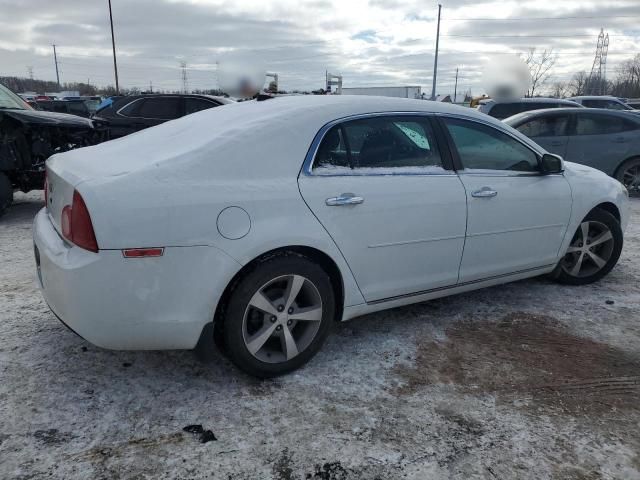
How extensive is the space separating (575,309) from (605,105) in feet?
49.0

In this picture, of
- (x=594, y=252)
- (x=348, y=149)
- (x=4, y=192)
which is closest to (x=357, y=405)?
(x=348, y=149)

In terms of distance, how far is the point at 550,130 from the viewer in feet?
29.0

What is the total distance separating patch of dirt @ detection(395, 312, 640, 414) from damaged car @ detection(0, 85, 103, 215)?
18.8ft

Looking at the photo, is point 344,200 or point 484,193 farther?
point 484,193

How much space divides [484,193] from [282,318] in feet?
5.39

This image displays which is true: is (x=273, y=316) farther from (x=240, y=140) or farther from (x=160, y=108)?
(x=160, y=108)

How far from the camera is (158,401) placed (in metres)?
2.69

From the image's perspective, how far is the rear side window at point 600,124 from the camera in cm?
878

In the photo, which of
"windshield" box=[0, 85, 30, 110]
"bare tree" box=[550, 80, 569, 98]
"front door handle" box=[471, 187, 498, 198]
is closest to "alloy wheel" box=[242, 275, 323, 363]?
"front door handle" box=[471, 187, 498, 198]

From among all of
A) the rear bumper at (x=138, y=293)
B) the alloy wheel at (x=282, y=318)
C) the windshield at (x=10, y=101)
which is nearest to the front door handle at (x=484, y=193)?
the alloy wheel at (x=282, y=318)

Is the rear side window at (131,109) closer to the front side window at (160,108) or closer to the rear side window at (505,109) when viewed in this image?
the front side window at (160,108)

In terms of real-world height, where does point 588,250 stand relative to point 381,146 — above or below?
below

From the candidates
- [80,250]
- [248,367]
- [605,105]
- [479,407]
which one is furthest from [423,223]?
[605,105]

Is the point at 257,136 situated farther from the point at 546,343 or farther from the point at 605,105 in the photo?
the point at 605,105
